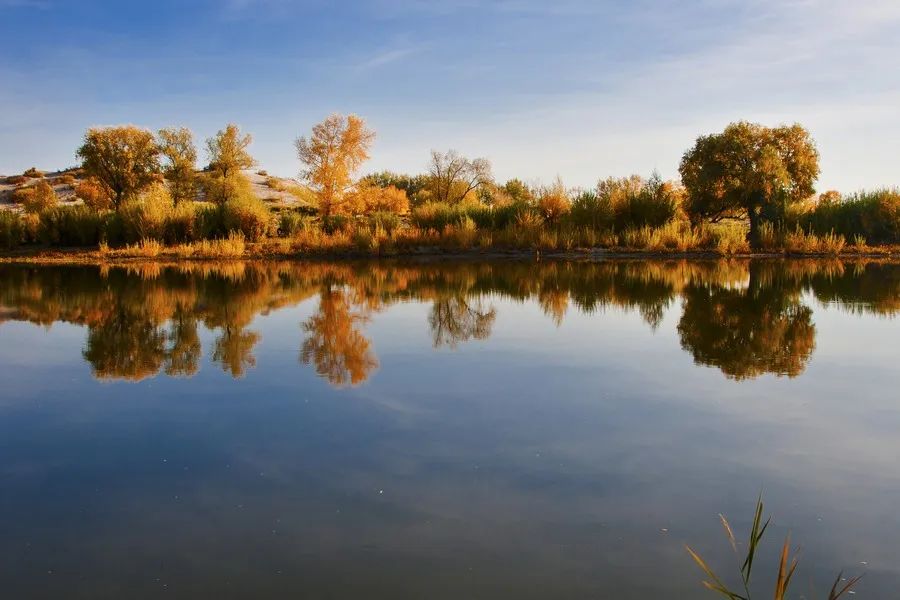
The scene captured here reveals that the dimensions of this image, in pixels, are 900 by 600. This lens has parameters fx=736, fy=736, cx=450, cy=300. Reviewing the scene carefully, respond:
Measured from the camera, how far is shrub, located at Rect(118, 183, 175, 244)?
1056 inches

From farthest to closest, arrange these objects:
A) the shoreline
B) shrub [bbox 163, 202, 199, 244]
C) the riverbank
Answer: shrub [bbox 163, 202, 199, 244] → the riverbank → the shoreline

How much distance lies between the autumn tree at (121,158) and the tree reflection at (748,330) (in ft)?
92.5

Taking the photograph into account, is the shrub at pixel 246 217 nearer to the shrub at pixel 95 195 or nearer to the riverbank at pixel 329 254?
the riverbank at pixel 329 254

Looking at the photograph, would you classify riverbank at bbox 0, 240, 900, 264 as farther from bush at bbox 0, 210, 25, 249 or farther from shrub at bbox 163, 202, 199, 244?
shrub at bbox 163, 202, 199, 244

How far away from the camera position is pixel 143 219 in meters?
26.8

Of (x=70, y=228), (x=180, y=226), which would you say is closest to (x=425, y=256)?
(x=180, y=226)

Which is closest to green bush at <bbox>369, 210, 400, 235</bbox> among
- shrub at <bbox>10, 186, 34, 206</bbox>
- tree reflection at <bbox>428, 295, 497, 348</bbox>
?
tree reflection at <bbox>428, 295, 497, 348</bbox>

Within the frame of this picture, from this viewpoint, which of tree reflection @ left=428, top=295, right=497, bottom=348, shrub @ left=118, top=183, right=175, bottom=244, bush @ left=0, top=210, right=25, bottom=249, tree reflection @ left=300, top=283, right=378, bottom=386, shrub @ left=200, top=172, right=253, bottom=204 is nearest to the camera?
tree reflection @ left=300, top=283, right=378, bottom=386

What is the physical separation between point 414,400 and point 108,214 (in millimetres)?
25531

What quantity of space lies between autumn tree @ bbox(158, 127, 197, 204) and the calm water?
26.5 m

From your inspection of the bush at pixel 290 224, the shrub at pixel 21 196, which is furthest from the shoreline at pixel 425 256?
the shrub at pixel 21 196

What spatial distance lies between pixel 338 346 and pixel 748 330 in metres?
5.30

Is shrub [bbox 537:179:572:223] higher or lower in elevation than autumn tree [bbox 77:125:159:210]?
lower

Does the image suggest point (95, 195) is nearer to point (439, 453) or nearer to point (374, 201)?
point (374, 201)
